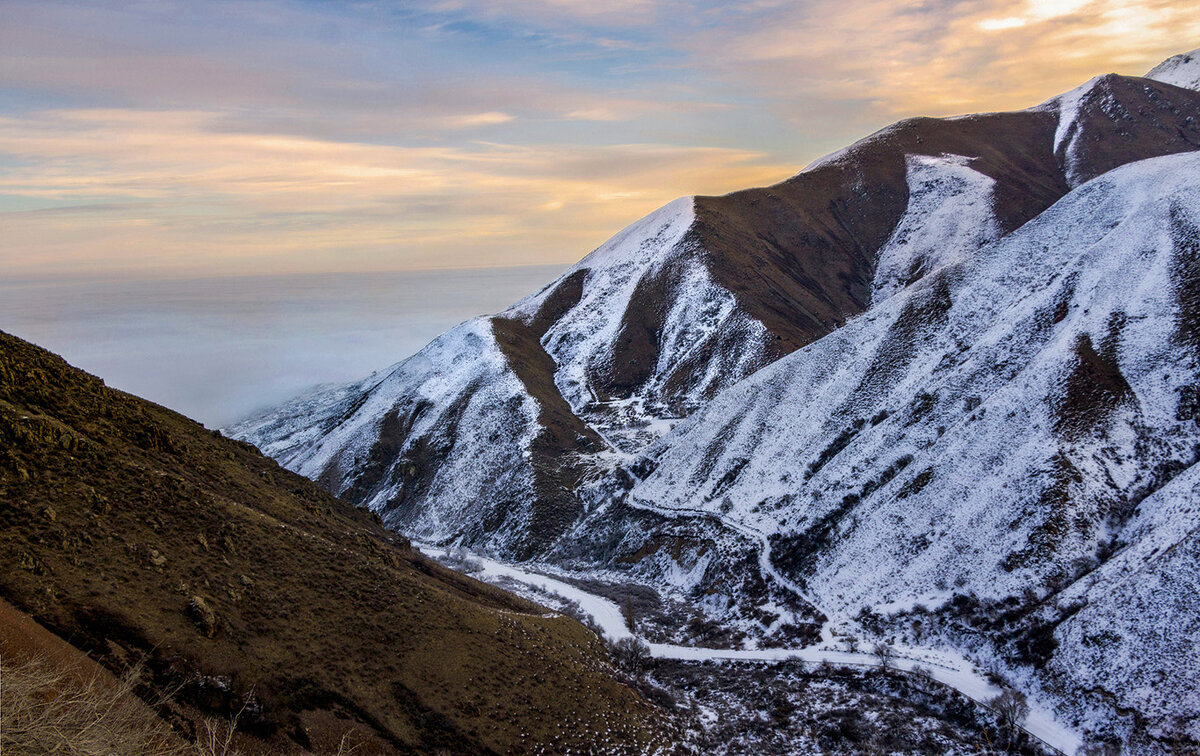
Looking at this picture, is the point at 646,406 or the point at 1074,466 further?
the point at 646,406

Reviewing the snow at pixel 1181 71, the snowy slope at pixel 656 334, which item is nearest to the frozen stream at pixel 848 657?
the snowy slope at pixel 656 334

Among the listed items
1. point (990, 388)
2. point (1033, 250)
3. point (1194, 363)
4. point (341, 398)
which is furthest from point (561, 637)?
point (341, 398)

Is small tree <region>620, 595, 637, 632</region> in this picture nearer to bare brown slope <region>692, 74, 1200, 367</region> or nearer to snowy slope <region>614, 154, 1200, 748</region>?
snowy slope <region>614, 154, 1200, 748</region>

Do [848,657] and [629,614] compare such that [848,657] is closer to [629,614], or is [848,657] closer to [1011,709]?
[1011,709]

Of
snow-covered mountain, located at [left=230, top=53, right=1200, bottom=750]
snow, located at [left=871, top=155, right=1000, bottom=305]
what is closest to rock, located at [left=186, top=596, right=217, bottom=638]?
snow-covered mountain, located at [left=230, top=53, right=1200, bottom=750]

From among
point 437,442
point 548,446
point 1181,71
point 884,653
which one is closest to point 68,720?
point 884,653

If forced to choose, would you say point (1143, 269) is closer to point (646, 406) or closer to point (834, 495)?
point (834, 495)
